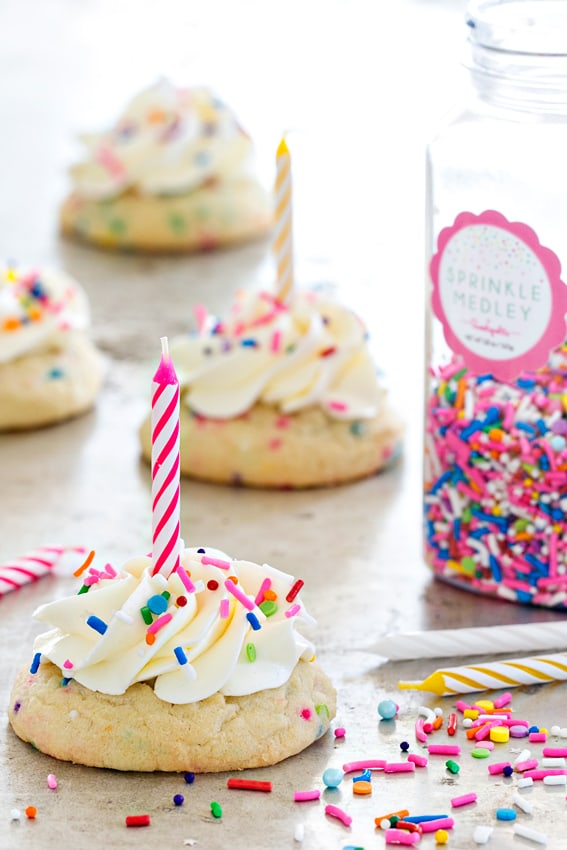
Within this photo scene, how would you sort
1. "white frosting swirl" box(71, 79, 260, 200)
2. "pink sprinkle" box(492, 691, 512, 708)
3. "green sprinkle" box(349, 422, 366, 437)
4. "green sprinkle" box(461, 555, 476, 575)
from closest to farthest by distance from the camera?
"pink sprinkle" box(492, 691, 512, 708) < "green sprinkle" box(461, 555, 476, 575) < "green sprinkle" box(349, 422, 366, 437) < "white frosting swirl" box(71, 79, 260, 200)

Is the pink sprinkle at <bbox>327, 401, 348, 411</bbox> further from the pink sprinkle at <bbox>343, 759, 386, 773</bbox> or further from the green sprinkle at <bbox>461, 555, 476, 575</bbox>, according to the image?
the pink sprinkle at <bbox>343, 759, 386, 773</bbox>

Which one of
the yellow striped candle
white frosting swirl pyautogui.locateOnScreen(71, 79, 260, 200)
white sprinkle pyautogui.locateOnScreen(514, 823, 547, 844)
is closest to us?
white sprinkle pyautogui.locateOnScreen(514, 823, 547, 844)

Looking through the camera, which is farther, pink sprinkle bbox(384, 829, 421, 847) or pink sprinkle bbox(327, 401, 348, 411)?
pink sprinkle bbox(327, 401, 348, 411)

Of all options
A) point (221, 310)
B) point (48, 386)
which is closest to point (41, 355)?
point (48, 386)

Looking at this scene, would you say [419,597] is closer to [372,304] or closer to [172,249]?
[372,304]

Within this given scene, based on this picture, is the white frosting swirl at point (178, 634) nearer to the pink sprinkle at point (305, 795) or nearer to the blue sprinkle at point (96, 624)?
the blue sprinkle at point (96, 624)

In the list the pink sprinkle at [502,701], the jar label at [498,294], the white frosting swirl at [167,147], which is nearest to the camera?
the pink sprinkle at [502,701]

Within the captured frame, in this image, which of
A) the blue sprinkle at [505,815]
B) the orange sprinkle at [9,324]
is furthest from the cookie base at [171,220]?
the blue sprinkle at [505,815]

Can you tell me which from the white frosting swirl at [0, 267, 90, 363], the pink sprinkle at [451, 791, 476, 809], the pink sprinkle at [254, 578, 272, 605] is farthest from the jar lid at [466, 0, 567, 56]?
the white frosting swirl at [0, 267, 90, 363]
